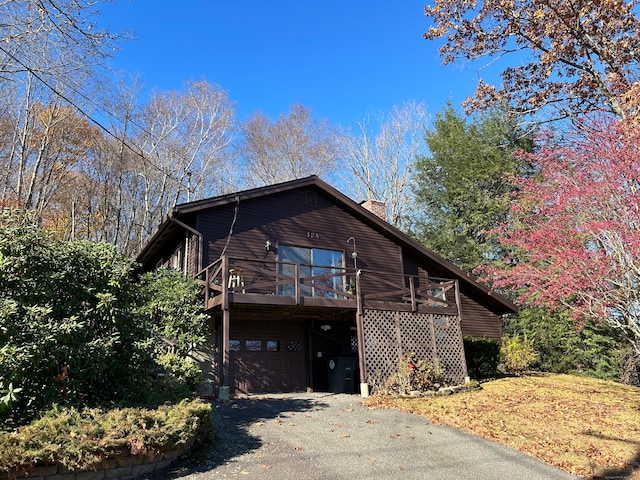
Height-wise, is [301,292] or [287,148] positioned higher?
[287,148]

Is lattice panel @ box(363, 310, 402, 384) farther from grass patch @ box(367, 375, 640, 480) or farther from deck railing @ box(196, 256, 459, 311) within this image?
grass patch @ box(367, 375, 640, 480)

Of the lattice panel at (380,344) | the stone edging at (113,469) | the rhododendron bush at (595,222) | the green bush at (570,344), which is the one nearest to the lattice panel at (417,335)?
the lattice panel at (380,344)

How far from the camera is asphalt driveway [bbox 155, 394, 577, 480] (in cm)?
599

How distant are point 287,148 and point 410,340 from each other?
68.7 feet

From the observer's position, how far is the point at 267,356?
13578 mm

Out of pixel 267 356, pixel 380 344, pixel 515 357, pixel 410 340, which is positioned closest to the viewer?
pixel 380 344

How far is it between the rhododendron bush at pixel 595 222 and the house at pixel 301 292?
140 inches

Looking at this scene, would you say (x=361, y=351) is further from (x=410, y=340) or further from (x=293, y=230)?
(x=293, y=230)

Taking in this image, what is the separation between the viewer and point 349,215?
16.1 m

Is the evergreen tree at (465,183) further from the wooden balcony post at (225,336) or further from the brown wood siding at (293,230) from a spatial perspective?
the wooden balcony post at (225,336)

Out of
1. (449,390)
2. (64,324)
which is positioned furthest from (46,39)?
(449,390)

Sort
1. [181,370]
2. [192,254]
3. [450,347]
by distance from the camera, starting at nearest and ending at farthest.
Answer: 1. [181,370]
2. [450,347]
3. [192,254]

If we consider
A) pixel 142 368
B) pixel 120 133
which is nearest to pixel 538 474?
pixel 142 368

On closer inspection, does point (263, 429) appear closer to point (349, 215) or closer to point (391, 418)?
point (391, 418)
